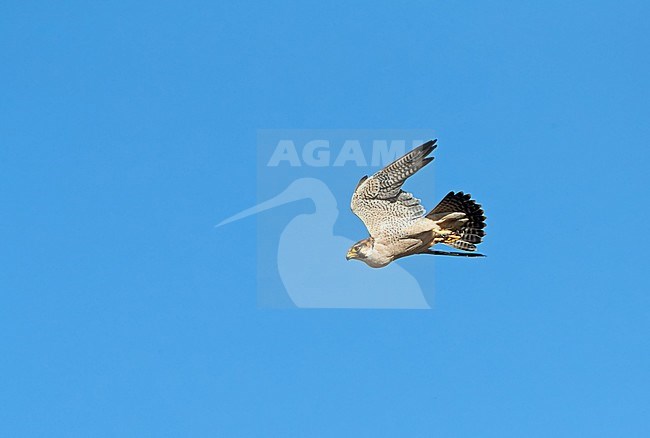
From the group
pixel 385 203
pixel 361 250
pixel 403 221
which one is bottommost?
pixel 361 250

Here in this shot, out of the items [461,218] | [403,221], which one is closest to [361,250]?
[403,221]

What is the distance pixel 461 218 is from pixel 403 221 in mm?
563

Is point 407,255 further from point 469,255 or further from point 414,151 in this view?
point 414,151

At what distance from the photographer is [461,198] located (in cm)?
1022

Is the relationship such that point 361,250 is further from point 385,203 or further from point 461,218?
point 461,218

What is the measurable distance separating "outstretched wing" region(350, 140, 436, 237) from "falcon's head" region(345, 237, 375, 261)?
0.11 meters

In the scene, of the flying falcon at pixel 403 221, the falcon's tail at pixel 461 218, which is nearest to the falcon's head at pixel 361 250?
the flying falcon at pixel 403 221

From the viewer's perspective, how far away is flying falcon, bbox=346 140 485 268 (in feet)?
33.5

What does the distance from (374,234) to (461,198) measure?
914mm

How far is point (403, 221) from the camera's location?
10336 millimetres

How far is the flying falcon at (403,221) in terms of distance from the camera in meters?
10.2

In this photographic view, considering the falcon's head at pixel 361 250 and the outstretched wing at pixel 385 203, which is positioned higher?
the outstretched wing at pixel 385 203

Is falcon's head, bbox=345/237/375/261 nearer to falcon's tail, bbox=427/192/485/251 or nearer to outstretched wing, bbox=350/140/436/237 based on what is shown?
outstretched wing, bbox=350/140/436/237

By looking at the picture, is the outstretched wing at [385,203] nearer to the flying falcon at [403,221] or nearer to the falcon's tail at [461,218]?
the flying falcon at [403,221]
